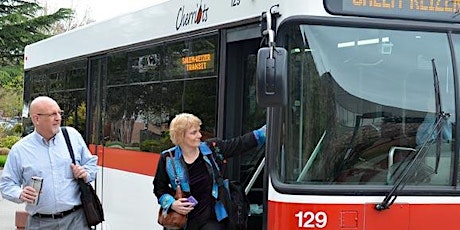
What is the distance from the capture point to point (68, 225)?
18.6ft

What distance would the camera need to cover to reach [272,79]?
15.0 feet

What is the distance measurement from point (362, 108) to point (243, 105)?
1197mm

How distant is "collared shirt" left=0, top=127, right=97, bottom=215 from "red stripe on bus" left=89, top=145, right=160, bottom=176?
1.57m

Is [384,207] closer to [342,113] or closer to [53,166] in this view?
[342,113]

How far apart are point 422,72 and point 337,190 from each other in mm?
974

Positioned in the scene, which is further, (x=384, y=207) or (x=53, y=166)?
(x=53, y=166)

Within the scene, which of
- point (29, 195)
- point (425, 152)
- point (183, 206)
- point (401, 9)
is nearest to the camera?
point (425, 152)

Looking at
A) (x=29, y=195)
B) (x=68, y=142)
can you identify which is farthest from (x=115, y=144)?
(x=29, y=195)

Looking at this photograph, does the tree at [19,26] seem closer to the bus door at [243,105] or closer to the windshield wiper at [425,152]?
the bus door at [243,105]

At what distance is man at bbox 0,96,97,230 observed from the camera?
18.1 feet

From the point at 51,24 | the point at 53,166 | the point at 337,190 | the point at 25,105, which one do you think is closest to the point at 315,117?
the point at 337,190

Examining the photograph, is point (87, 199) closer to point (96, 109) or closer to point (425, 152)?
point (425, 152)

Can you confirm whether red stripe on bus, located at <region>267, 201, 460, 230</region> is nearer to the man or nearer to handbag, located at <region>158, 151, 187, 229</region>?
handbag, located at <region>158, 151, 187, 229</region>

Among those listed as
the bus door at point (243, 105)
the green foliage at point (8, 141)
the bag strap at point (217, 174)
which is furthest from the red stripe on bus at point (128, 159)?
the green foliage at point (8, 141)
